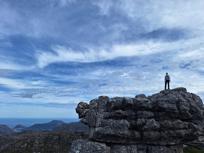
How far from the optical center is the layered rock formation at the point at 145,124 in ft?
168

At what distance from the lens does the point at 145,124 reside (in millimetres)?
51562

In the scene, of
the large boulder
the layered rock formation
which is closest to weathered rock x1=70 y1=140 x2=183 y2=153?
the layered rock formation

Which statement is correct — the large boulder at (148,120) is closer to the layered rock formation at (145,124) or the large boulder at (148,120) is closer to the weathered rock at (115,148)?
the layered rock formation at (145,124)

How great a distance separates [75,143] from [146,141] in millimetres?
12088

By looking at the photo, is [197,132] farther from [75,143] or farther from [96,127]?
[75,143]

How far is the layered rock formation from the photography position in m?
51.2

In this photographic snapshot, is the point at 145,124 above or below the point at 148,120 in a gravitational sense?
below

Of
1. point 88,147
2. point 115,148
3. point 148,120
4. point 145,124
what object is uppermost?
point 148,120

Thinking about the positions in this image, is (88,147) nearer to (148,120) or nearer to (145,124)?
(145,124)

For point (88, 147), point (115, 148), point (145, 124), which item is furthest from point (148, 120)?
point (88, 147)

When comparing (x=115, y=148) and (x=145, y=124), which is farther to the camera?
(x=115, y=148)

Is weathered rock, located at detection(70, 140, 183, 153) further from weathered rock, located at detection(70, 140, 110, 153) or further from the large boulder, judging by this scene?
the large boulder

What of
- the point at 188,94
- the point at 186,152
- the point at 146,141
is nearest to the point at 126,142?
the point at 146,141

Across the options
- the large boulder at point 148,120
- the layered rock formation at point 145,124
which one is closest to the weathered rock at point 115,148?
the layered rock formation at point 145,124
